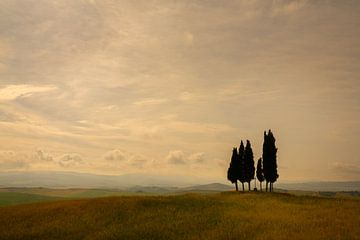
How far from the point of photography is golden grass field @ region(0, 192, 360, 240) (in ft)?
91.2

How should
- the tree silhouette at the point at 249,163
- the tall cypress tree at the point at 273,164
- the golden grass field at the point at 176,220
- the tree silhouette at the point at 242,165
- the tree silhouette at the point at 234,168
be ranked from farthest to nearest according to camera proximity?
the tree silhouette at the point at 234,168 → the tree silhouette at the point at 242,165 → the tree silhouette at the point at 249,163 → the tall cypress tree at the point at 273,164 → the golden grass field at the point at 176,220

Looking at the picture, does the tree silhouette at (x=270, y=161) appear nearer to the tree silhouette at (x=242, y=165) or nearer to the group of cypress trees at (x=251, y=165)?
the group of cypress trees at (x=251, y=165)

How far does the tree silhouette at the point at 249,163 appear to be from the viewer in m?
70.7

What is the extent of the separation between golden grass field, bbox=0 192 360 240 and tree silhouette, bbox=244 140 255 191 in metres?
24.2

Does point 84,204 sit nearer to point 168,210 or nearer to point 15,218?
point 15,218

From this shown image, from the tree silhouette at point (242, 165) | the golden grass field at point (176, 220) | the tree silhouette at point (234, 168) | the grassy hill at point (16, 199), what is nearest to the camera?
the golden grass field at point (176, 220)

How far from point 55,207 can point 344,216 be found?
3270 centimetres

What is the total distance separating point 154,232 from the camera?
30141 millimetres

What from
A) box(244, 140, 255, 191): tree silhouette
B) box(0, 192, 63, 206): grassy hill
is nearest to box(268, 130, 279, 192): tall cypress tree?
box(244, 140, 255, 191): tree silhouette

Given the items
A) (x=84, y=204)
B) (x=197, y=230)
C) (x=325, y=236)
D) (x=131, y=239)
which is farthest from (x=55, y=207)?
(x=325, y=236)

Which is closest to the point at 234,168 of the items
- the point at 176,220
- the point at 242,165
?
the point at 242,165

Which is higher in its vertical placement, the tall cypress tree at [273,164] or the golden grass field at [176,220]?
the tall cypress tree at [273,164]

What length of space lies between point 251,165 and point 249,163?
57 centimetres

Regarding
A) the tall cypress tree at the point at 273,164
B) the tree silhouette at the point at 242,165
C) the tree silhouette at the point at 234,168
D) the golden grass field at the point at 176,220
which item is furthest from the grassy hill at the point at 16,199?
the tall cypress tree at the point at 273,164
